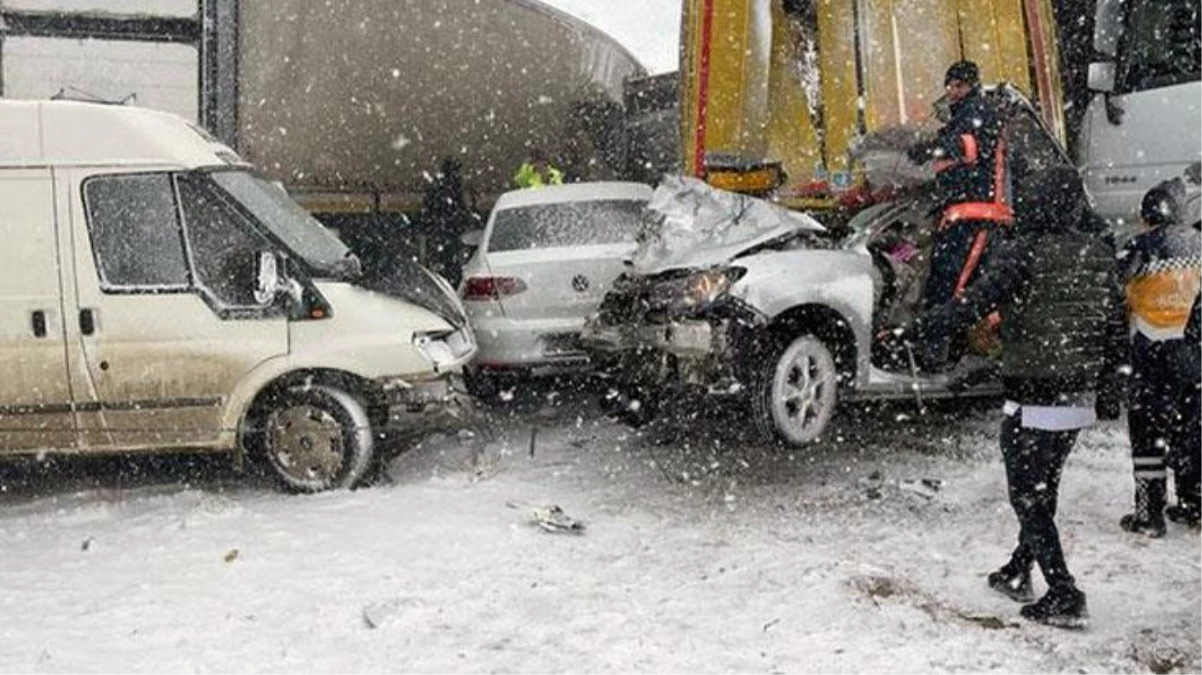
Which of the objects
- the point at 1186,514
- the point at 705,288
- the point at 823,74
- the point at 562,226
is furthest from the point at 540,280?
the point at 1186,514

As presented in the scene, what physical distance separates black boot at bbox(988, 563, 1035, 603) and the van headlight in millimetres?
2553

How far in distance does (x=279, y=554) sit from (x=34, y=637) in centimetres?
117

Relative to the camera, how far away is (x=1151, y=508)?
545cm

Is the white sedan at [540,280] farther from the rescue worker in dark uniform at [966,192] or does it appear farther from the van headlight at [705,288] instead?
the rescue worker in dark uniform at [966,192]

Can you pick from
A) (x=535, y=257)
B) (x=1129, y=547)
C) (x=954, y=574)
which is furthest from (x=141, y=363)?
(x=1129, y=547)

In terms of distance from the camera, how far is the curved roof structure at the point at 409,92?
10430 mm

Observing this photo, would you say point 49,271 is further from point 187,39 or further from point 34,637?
point 187,39

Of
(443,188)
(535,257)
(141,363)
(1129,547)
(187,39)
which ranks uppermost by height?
(187,39)

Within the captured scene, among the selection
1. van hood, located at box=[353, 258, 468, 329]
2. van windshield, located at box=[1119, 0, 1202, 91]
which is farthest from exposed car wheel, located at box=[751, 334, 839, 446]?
van windshield, located at box=[1119, 0, 1202, 91]

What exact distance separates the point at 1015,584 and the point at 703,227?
3.37 m

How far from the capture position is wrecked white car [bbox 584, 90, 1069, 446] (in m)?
6.77

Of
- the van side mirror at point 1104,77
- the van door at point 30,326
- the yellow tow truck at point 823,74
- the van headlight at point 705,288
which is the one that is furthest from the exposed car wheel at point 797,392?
the van door at point 30,326

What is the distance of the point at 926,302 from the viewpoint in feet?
24.0

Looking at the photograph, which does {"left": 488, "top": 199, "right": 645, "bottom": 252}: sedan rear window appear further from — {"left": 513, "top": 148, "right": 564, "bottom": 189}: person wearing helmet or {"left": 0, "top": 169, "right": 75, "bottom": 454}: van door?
{"left": 513, "top": 148, "right": 564, "bottom": 189}: person wearing helmet
